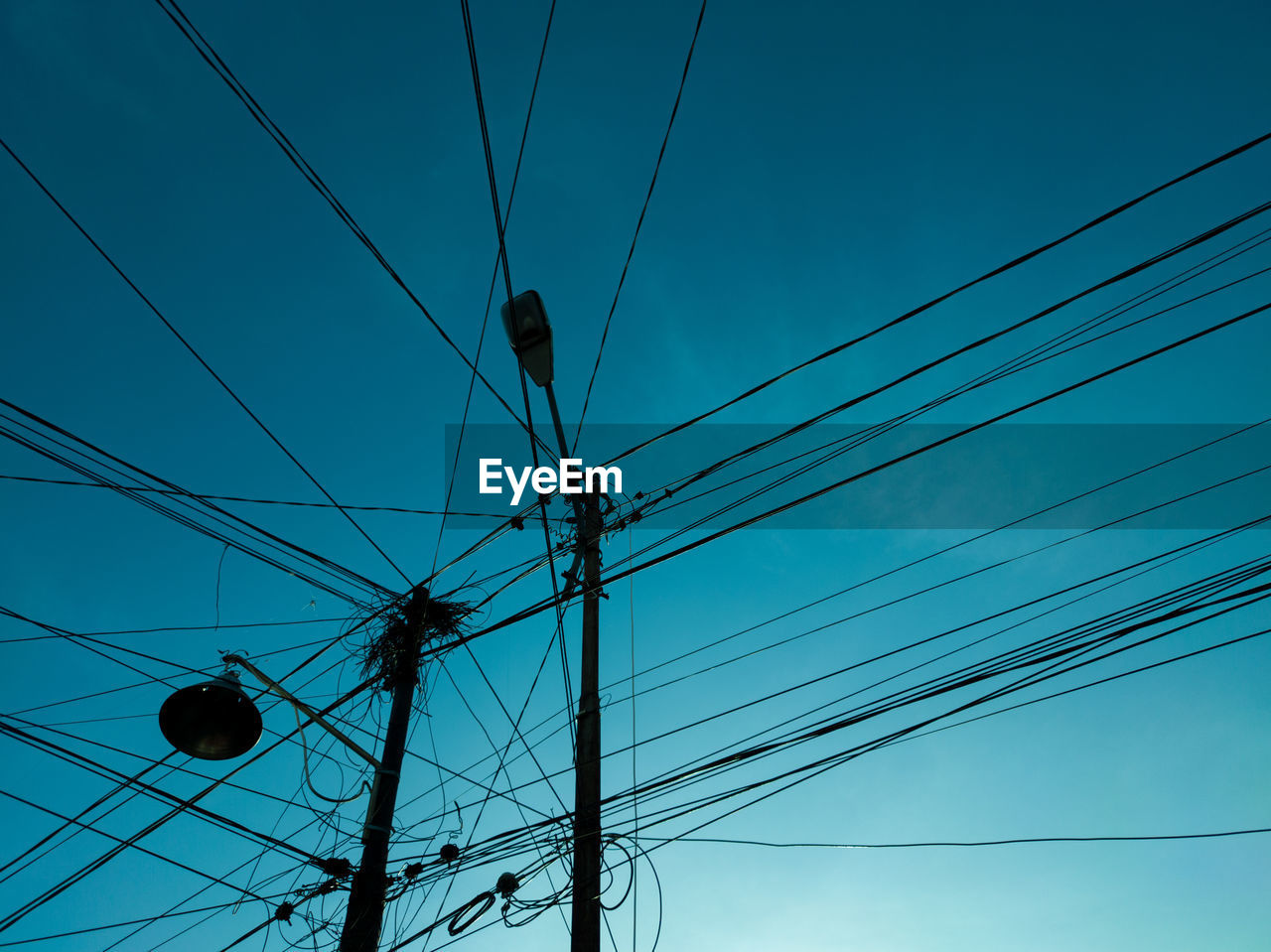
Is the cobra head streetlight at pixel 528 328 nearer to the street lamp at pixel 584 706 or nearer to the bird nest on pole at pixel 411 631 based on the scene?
the street lamp at pixel 584 706

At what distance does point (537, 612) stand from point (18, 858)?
5.03 m

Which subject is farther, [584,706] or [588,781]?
[584,706]

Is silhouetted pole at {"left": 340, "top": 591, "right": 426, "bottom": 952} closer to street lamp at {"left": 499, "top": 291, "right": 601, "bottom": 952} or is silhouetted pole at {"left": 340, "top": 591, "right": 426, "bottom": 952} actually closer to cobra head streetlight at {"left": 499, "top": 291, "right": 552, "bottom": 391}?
street lamp at {"left": 499, "top": 291, "right": 601, "bottom": 952}

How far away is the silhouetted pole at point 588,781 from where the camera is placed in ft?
15.1

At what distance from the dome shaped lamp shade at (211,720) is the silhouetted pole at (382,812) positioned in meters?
1.62

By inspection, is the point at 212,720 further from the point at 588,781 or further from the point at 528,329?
the point at 528,329

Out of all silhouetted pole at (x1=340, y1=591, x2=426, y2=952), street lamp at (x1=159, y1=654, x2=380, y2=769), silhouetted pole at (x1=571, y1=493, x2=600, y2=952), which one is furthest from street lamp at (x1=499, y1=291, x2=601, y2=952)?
street lamp at (x1=159, y1=654, x2=380, y2=769)

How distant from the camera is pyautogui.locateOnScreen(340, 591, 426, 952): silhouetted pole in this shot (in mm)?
6039

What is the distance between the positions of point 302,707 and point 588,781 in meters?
2.85

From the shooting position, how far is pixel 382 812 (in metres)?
6.70

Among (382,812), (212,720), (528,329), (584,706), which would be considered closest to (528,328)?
(528,329)

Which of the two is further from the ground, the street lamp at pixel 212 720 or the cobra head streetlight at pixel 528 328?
the cobra head streetlight at pixel 528 328

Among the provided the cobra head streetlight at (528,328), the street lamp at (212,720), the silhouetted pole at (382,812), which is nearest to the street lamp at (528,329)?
the cobra head streetlight at (528,328)

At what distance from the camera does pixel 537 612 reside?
270 inches
